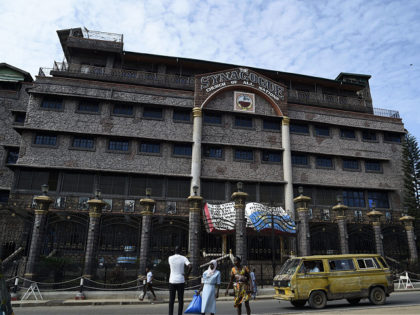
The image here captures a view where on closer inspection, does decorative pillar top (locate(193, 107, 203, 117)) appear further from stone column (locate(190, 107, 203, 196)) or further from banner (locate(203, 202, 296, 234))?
banner (locate(203, 202, 296, 234))

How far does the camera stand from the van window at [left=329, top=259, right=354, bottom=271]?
480 inches

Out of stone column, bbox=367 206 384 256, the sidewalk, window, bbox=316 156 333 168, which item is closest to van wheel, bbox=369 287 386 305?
the sidewalk

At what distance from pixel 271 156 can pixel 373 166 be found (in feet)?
34.3

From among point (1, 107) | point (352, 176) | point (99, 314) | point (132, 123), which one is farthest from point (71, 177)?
point (352, 176)

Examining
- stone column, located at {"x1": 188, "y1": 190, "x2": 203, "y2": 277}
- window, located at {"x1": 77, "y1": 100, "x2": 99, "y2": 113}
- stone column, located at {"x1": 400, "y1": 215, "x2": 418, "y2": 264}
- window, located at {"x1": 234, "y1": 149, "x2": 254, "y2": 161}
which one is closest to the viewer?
stone column, located at {"x1": 188, "y1": 190, "x2": 203, "y2": 277}

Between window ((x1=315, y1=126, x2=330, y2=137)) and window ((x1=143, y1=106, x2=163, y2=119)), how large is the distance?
14554 millimetres

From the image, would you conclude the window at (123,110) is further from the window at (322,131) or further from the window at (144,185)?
the window at (322,131)

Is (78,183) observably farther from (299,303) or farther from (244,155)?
(299,303)

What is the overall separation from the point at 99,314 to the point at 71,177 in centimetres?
1521

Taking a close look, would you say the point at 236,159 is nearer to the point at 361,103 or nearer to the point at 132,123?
the point at 132,123

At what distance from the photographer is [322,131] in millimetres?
29297

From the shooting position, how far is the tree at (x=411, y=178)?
27.7m

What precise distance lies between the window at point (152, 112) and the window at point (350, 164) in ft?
57.4

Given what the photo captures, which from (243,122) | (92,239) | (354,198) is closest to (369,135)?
(354,198)
